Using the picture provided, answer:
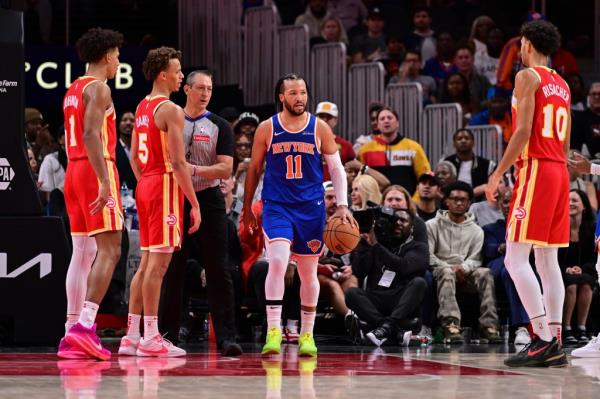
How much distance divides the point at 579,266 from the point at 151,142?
4774mm

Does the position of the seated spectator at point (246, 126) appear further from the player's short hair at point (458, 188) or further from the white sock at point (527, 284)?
the white sock at point (527, 284)

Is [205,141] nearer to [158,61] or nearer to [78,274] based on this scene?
[158,61]

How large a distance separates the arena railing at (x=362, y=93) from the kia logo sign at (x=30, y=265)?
580 cm

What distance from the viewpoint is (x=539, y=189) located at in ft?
25.1

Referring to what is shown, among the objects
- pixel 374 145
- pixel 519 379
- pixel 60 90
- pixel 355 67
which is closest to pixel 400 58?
pixel 355 67

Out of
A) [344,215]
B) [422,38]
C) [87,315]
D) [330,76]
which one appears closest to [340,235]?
[344,215]

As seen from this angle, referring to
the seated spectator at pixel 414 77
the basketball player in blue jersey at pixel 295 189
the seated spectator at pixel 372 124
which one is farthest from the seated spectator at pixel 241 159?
the basketball player in blue jersey at pixel 295 189

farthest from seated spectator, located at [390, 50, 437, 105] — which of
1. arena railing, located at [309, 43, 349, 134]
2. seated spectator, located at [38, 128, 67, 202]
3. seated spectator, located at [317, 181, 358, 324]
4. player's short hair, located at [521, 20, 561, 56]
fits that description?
player's short hair, located at [521, 20, 561, 56]

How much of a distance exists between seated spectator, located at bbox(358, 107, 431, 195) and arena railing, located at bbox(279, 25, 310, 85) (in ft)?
6.41

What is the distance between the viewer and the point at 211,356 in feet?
27.8

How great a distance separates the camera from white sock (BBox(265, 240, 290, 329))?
27.3 feet

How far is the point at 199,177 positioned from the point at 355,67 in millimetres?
6187

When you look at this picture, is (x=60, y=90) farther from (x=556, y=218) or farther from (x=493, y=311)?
(x=556, y=218)

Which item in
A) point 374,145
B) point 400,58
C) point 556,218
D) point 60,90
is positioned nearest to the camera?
point 556,218
